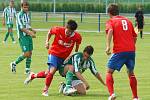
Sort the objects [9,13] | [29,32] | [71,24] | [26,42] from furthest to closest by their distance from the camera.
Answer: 1. [9,13]
2. [26,42]
3. [29,32]
4. [71,24]

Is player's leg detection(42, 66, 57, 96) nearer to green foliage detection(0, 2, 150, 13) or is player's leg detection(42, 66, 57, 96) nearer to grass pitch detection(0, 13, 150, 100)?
grass pitch detection(0, 13, 150, 100)

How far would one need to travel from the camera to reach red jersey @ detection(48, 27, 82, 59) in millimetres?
13719

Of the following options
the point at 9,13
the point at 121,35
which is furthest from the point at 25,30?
the point at 9,13

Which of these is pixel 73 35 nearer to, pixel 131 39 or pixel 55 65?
pixel 55 65

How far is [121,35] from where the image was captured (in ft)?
41.0

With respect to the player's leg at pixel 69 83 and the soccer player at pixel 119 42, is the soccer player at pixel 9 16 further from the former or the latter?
the soccer player at pixel 119 42

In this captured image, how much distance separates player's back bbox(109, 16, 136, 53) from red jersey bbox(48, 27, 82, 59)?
149 centimetres

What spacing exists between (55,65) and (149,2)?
69.4m

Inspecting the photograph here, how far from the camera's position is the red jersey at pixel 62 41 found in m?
13.7

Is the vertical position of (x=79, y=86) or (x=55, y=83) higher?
(x=79, y=86)

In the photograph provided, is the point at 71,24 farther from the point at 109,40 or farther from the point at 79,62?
the point at 109,40

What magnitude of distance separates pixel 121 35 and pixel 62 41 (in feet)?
5.72

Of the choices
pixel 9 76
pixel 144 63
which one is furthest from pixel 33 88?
pixel 144 63

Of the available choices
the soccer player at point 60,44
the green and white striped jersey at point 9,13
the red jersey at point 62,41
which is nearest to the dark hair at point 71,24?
the soccer player at point 60,44
